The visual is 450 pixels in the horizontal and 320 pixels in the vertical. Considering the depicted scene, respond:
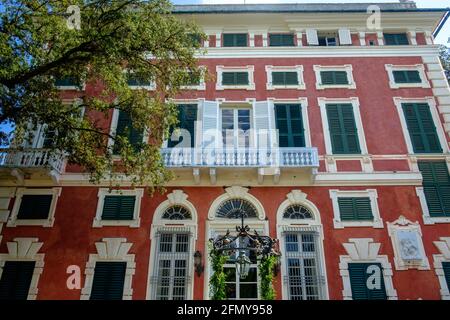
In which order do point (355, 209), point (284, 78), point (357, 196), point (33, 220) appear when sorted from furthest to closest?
point (284, 78) → point (357, 196) → point (355, 209) → point (33, 220)

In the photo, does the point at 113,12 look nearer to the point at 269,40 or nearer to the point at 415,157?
the point at 269,40

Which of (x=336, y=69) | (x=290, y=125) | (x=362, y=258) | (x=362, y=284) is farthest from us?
(x=336, y=69)

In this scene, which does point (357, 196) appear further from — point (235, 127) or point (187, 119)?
point (187, 119)

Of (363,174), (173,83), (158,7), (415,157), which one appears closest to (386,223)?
(363,174)

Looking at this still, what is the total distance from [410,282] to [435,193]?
3165 mm

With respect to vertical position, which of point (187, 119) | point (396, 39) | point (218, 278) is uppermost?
point (396, 39)

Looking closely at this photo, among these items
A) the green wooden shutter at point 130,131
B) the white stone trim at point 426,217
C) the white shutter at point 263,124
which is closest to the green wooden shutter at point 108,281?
the green wooden shutter at point 130,131

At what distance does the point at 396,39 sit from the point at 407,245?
28.5ft

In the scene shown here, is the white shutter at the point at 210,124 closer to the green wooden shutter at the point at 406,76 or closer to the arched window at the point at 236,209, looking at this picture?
the arched window at the point at 236,209

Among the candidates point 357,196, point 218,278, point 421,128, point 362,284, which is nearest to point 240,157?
point 357,196

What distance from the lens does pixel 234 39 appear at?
15836 mm

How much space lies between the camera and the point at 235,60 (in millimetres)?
15289

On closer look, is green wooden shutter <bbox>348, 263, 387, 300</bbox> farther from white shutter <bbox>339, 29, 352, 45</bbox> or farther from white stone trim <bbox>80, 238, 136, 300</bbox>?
white shutter <bbox>339, 29, 352, 45</bbox>
